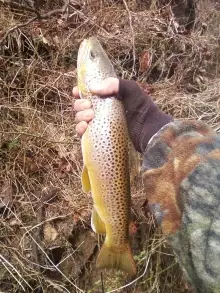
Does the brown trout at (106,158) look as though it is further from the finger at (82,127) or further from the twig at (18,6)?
the twig at (18,6)

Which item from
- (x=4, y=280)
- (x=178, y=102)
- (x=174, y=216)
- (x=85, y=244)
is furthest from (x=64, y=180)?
(x=174, y=216)

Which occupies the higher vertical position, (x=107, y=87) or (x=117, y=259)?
(x=107, y=87)

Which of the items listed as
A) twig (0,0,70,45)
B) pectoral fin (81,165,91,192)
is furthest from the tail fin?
twig (0,0,70,45)

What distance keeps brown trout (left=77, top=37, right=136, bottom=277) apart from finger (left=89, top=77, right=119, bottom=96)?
2 cm

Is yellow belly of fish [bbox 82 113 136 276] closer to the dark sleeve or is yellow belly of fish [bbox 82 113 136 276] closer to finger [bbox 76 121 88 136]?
finger [bbox 76 121 88 136]

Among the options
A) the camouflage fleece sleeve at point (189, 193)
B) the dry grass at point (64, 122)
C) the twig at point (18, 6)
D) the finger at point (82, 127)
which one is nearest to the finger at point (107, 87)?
the finger at point (82, 127)

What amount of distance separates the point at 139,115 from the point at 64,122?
1.63m

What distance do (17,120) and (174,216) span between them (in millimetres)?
2180

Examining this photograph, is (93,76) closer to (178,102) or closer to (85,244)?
(85,244)

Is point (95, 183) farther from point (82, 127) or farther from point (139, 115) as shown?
point (139, 115)

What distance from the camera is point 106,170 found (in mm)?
2178

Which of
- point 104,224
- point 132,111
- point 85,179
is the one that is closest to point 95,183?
point 85,179

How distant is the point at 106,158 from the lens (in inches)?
86.0

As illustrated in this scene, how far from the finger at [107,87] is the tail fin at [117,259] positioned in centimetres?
75
